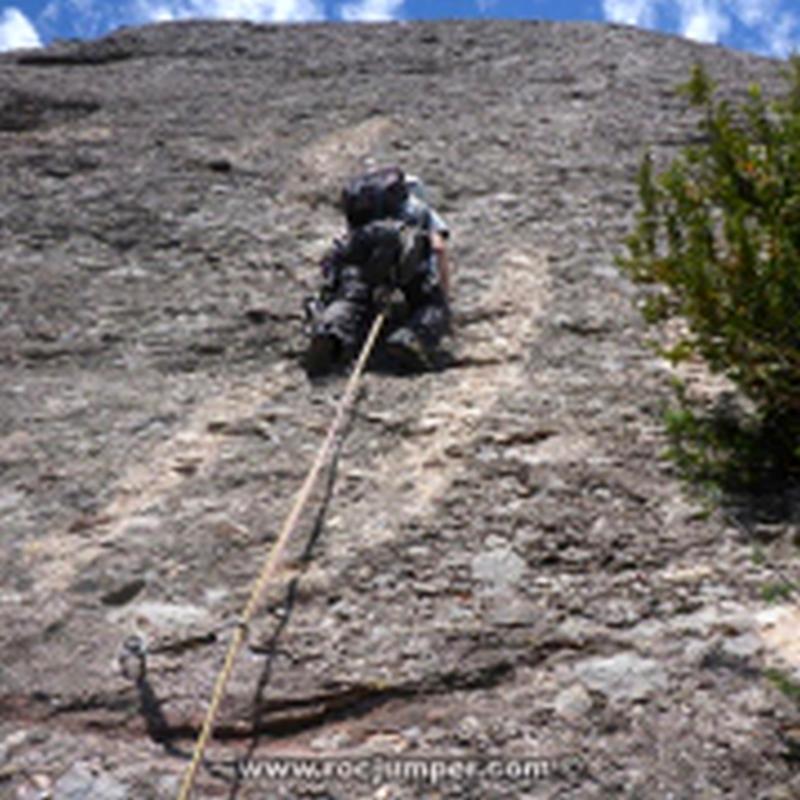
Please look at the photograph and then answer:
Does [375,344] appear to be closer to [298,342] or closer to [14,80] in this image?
[298,342]

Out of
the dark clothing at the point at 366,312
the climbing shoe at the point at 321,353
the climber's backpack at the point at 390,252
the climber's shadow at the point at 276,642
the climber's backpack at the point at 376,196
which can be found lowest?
the climber's shadow at the point at 276,642

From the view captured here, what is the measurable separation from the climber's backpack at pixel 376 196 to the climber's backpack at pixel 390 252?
140 millimetres

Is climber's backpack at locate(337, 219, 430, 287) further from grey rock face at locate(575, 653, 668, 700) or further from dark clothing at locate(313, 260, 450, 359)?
grey rock face at locate(575, 653, 668, 700)

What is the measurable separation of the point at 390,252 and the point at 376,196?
0.52 meters

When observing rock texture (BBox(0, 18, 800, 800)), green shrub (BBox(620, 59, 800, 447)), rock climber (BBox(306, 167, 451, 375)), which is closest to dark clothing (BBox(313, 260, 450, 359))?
rock climber (BBox(306, 167, 451, 375))

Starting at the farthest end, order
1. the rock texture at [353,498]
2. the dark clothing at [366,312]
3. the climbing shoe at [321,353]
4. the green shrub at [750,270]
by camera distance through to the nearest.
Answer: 1. the dark clothing at [366,312]
2. the climbing shoe at [321,353]
3. the green shrub at [750,270]
4. the rock texture at [353,498]

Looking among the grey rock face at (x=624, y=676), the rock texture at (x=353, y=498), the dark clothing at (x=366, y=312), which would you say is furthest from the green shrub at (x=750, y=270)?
the grey rock face at (x=624, y=676)

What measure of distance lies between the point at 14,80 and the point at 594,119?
6799 millimetres

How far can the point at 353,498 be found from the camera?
509 centimetres

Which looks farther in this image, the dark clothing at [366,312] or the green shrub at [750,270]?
the dark clothing at [366,312]

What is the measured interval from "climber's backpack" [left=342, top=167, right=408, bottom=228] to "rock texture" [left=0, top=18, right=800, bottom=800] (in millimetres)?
819

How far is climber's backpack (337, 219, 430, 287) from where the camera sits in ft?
21.8

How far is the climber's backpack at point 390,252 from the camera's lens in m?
6.65

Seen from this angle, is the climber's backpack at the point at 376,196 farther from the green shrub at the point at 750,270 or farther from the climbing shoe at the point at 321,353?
the green shrub at the point at 750,270
